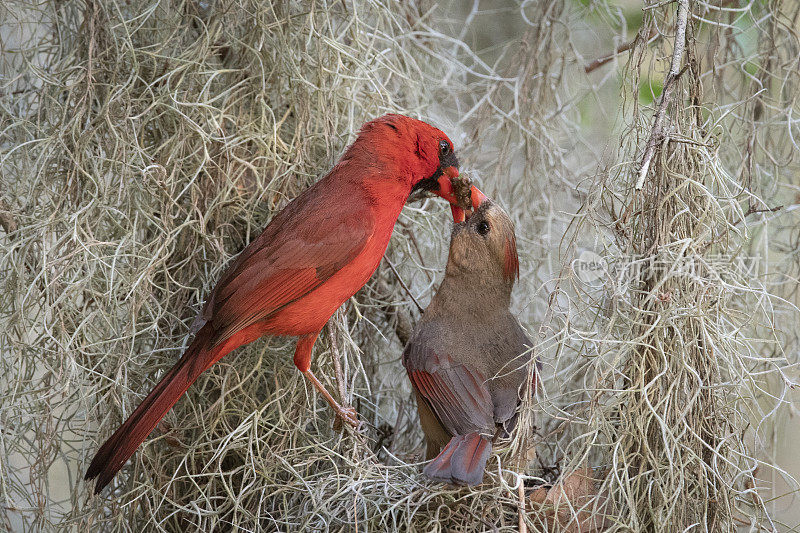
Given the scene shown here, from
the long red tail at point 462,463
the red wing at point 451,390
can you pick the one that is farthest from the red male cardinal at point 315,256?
the long red tail at point 462,463

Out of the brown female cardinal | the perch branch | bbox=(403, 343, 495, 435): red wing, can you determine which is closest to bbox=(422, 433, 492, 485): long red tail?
the brown female cardinal

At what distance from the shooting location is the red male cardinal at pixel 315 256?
7.39 ft

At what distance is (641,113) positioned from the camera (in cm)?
210

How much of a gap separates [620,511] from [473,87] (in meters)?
1.67

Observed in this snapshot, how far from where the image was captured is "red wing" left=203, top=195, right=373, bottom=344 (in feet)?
7.58

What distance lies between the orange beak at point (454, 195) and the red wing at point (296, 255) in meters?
0.32

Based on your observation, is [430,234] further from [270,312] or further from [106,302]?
[106,302]

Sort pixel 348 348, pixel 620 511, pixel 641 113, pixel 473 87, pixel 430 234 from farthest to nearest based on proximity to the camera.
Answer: pixel 473 87 → pixel 430 234 → pixel 348 348 → pixel 641 113 → pixel 620 511

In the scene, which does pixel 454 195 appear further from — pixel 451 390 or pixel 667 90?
pixel 667 90

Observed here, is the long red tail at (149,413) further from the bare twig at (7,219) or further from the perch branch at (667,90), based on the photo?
the perch branch at (667,90)

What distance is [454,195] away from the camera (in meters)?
2.60

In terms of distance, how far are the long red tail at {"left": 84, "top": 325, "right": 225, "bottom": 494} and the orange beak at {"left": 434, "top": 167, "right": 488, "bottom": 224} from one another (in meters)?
0.84

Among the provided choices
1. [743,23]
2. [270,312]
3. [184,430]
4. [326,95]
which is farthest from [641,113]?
[184,430]

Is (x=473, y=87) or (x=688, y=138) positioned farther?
(x=473, y=87)
